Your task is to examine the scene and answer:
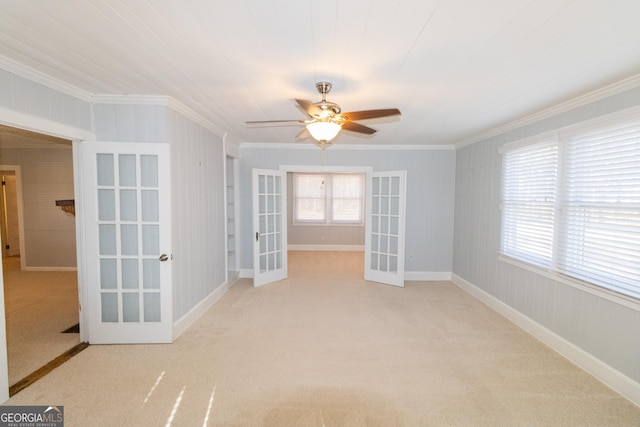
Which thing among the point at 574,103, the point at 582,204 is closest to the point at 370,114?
the point at 574,103

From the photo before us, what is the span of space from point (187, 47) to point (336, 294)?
3.74 metres

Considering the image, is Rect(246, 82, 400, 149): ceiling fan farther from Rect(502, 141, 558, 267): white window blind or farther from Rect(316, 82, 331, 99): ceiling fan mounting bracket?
Rect(502, 141, 558, 267): white window blind

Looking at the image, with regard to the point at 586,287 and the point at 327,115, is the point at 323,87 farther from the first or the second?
the point at 586,287

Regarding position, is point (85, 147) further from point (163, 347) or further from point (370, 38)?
point (370, 38)

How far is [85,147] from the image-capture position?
2.79 meters

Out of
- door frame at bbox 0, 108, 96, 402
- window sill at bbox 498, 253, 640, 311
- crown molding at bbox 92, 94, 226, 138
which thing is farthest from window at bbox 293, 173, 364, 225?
door frame at bbox 0, 108, 96, 402

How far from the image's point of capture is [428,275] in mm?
5371

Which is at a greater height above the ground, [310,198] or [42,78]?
[42,78]

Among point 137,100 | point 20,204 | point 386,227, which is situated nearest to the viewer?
point 137,100

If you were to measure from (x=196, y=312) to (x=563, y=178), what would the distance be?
4.31 metres

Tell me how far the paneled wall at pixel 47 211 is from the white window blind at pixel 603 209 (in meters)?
7.81

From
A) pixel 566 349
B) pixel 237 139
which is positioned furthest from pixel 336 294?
pixel 237 139

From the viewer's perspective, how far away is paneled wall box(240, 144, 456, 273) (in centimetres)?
532

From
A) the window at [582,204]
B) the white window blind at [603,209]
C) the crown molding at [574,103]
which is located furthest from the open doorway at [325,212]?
the white window blind at [603,209]
